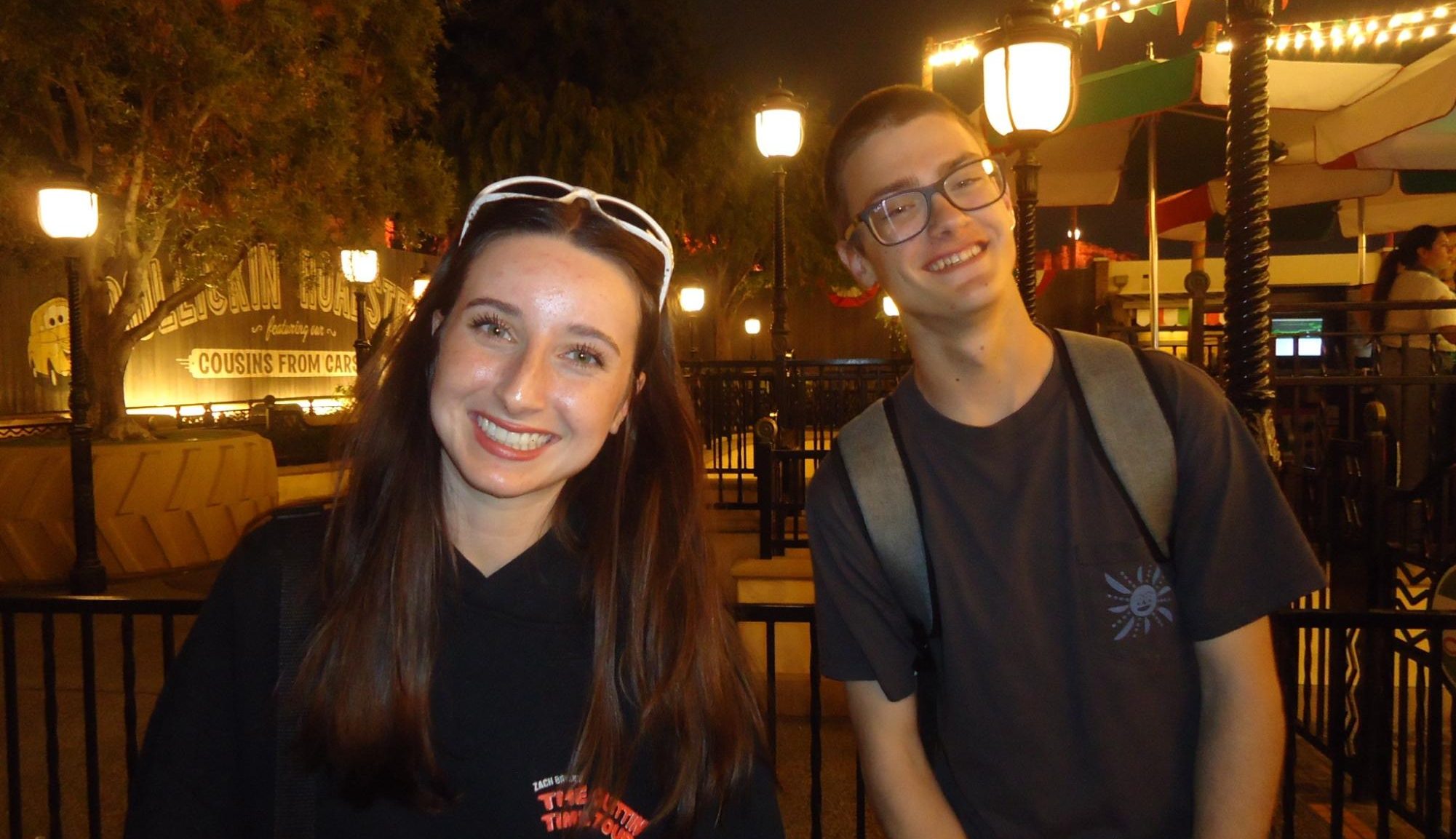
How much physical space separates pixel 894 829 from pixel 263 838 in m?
1.23

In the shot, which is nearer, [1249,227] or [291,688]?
[291,688]

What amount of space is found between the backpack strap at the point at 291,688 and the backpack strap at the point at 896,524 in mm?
1131

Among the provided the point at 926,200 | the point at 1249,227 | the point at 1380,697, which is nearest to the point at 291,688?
the point at 926,200

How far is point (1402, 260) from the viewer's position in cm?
788

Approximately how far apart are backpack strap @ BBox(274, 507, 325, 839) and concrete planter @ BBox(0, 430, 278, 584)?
1069cm

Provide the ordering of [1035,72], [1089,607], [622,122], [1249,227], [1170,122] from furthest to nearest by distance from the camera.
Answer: [622,122]
[1170,122]
[1035,72]
[1249,227]
[1089,607]

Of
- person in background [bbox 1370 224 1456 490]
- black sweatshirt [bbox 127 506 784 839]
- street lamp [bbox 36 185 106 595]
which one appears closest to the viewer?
black sweatshirt [bbox 127 506 784 839]

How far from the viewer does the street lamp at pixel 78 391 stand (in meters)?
9.54

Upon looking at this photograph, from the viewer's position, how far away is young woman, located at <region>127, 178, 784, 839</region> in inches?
67.4

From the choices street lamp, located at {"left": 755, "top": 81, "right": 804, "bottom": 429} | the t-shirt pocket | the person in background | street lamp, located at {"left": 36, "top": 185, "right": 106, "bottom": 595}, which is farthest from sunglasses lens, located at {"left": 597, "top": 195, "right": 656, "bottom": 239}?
street lamp, located at {"left": 36, "top": 185, "right": 106, "bottom": 595}

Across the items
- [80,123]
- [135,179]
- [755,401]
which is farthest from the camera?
[135,179]

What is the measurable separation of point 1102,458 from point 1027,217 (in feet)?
14.6

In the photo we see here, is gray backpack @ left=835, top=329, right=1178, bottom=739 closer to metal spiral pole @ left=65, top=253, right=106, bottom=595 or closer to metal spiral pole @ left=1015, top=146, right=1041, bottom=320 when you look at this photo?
metal spiral pole @ left=1015, top=146, right=1041, bottom=320

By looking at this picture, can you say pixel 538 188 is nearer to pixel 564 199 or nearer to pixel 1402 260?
pixel 564 199
